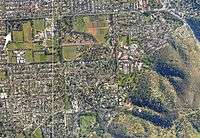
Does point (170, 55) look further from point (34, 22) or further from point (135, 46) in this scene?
point (34, 22)

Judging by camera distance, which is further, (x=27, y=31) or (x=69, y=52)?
(x=69, y=52)

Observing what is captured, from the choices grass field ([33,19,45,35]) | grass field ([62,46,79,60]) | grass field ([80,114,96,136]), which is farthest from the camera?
grass field ([80,114,96,136])

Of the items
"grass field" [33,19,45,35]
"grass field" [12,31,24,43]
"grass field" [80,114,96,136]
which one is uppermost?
"grass field" [33,19,45,35]

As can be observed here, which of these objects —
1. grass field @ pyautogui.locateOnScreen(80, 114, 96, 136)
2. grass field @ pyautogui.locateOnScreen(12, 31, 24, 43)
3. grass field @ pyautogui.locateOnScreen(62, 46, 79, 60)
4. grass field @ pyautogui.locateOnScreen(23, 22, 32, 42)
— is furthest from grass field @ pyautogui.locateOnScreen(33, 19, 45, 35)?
grass field @ pyautogui.locateOnScreen(80, 114, 96, 136)

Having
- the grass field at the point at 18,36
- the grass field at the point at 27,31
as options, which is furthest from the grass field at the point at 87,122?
the grass field at the point at 18,36

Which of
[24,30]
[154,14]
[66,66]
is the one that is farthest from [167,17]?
[24,30]

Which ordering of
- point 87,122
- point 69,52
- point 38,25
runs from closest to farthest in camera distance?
point 38,25 < point 69,52 < point 87,122

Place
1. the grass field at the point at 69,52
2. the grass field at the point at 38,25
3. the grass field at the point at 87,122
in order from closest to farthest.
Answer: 1. the grass field at the point at 38,25
2. the grass field at the point at 69,52
3. the grass field at the point at 87,122

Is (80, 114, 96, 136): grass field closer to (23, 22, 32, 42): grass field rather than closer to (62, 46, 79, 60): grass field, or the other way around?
(62, 46, 79, 60): grass field

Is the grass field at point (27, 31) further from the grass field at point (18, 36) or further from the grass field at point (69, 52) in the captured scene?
the grass field at point (69, 52)

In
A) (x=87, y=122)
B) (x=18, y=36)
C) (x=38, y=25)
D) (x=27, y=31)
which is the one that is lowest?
(x=87, y=122)

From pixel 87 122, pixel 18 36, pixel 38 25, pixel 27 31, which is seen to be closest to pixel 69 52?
pixel 38 25

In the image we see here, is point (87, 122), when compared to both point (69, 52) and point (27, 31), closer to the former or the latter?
point (69, 52)

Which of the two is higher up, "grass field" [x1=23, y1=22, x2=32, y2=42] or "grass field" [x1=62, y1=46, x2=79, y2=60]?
"grass field" [x1=23, y1=22, x2=32, y2=42]
